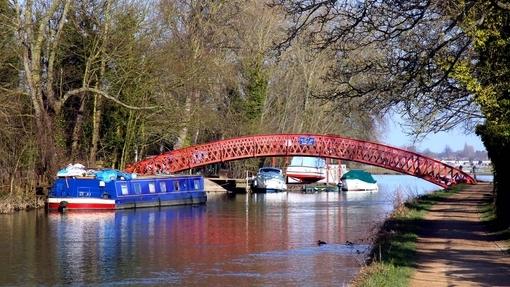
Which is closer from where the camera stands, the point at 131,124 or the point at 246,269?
the point at 246,269

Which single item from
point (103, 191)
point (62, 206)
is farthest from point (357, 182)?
point (62, 206)

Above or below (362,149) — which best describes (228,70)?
above

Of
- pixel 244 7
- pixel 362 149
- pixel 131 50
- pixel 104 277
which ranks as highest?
pixel 244 7

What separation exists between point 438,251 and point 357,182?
4484cm

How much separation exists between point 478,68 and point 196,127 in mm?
28884

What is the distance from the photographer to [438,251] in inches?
712

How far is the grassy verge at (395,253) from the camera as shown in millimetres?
14000

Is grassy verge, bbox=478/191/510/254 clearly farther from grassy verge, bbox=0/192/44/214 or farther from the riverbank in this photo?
grassy verge, bbox=0/192/44/214

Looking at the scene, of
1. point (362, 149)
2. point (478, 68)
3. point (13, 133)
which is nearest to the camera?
point (478, 68)

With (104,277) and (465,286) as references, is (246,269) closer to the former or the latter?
(104,277)

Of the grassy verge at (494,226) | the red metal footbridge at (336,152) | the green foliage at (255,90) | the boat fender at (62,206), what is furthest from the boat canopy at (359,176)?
the grassy verge at (494,226)

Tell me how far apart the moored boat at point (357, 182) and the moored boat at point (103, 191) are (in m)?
23.4

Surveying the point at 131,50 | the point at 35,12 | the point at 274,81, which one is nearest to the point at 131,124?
the point at 131,50

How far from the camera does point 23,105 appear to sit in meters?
39.1
